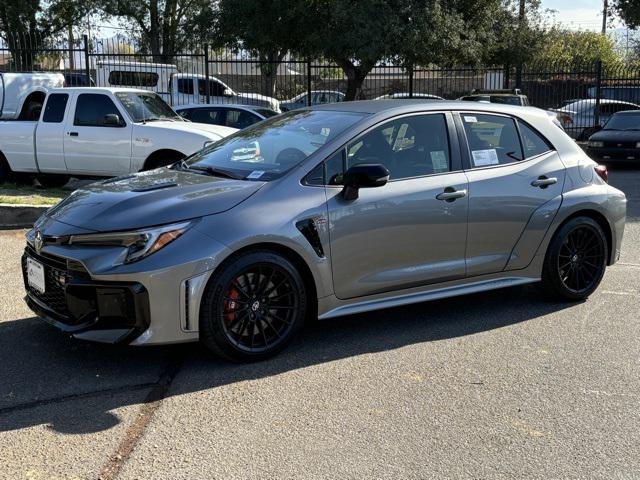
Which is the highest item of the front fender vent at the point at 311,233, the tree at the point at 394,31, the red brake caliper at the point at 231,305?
the tree at the point at 394,31

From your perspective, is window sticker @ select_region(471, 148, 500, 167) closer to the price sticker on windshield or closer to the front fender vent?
the front fender vent

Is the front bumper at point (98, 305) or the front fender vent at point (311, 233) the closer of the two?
the front bumper at point (98, 305)

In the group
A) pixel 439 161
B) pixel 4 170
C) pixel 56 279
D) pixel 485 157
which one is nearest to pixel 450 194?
pixel 439 161

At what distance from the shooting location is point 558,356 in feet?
15.8

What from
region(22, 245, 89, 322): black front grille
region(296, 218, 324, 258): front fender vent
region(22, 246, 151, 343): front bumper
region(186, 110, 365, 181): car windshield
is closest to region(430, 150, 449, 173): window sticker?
region(186, 110, 365, 181): car windshield

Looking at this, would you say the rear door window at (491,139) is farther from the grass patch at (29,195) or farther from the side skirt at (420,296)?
the grass patch at (29,195)

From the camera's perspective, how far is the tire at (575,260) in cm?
579

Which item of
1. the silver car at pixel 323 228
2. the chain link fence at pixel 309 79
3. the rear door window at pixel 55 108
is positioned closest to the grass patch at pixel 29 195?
the rear door window at pixel 55 108

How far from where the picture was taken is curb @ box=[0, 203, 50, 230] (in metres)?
9.08

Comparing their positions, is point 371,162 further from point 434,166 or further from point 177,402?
point 177,402

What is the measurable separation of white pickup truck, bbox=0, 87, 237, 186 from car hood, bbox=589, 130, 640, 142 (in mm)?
10478

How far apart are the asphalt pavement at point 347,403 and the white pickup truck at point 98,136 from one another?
17.0ft

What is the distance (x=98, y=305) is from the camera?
166 inches

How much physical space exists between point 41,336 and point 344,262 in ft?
7.25
